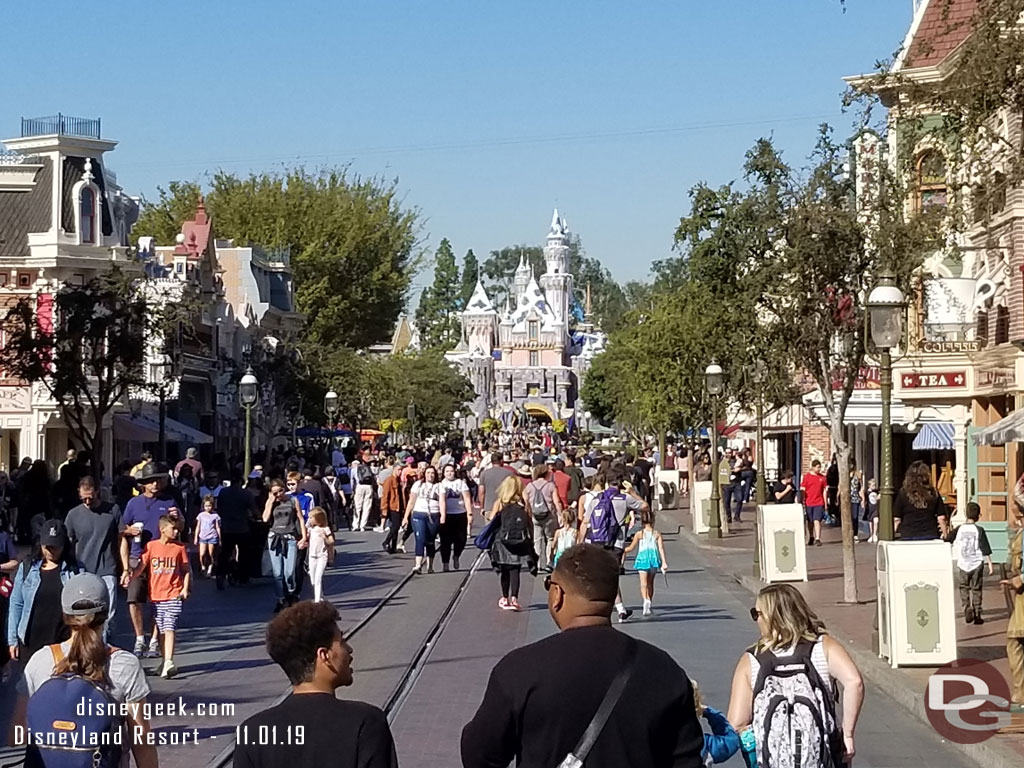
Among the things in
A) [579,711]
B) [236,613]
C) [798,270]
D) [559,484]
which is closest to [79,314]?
[559,484]

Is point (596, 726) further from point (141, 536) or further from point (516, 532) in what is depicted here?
point (516, 532)

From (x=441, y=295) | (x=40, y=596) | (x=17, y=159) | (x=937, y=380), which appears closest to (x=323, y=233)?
(x=17, y=159)

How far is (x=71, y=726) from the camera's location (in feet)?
21.7

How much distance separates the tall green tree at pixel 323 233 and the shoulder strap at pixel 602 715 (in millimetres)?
72837

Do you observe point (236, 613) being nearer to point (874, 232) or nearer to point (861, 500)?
point (874, 232)

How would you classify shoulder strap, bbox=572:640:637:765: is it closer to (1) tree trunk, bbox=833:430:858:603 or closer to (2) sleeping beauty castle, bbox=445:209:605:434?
(1) tree trunk, bbox=833:430:858:603

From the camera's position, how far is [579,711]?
4.96 metres

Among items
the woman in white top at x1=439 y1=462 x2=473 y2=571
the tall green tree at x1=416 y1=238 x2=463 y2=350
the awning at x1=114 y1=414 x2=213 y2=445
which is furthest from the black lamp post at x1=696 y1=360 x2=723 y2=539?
the tall green tree at x1=416 y1=238 x2=463 y2=350

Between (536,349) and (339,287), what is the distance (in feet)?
378

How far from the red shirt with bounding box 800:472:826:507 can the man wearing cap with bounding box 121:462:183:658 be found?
19.7 meters

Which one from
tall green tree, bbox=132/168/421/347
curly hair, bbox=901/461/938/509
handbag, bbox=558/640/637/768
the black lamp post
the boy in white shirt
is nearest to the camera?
handbag, bbox=558/640/637/768

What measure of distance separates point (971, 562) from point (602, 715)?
1477 centimetres

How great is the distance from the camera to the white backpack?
7008 millimetres

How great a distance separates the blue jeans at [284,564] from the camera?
19.8 m
